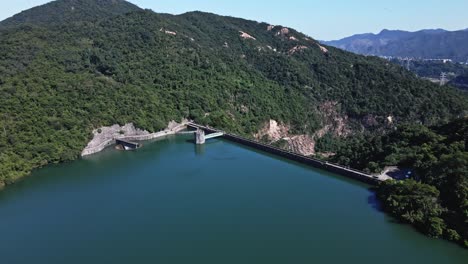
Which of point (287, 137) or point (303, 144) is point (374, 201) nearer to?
point (287, 137)

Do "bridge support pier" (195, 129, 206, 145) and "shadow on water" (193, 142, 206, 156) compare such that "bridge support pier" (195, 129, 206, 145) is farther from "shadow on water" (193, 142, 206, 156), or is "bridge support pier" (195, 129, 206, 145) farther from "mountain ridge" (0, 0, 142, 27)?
"mountain ridge" (0, 0, 142, 27)

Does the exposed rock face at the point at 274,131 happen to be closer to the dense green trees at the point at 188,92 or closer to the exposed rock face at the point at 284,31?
the dense green trees at the point at 188,92

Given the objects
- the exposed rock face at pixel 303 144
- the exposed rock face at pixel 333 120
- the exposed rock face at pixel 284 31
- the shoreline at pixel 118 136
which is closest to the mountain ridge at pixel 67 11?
the exposed rock face at pixel 284 31

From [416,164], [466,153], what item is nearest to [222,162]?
[416,164]

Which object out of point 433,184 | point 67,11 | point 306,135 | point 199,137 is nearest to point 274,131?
point 306,135

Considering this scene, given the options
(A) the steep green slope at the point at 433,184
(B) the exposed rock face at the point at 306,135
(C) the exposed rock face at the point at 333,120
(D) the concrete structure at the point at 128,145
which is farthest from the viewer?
(C) the exposed rock face at the point at 333,120

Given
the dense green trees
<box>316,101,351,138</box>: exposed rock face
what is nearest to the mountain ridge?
the dense green trees

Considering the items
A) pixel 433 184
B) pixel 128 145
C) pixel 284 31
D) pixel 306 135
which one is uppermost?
pixel 284 31

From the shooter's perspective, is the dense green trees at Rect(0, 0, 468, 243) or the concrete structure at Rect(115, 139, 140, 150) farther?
the concrete structure at Rect(115, 139, 140, 150)

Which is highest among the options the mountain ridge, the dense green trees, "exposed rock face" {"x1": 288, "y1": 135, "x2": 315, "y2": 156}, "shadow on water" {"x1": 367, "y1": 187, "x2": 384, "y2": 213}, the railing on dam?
the mountain ridge
